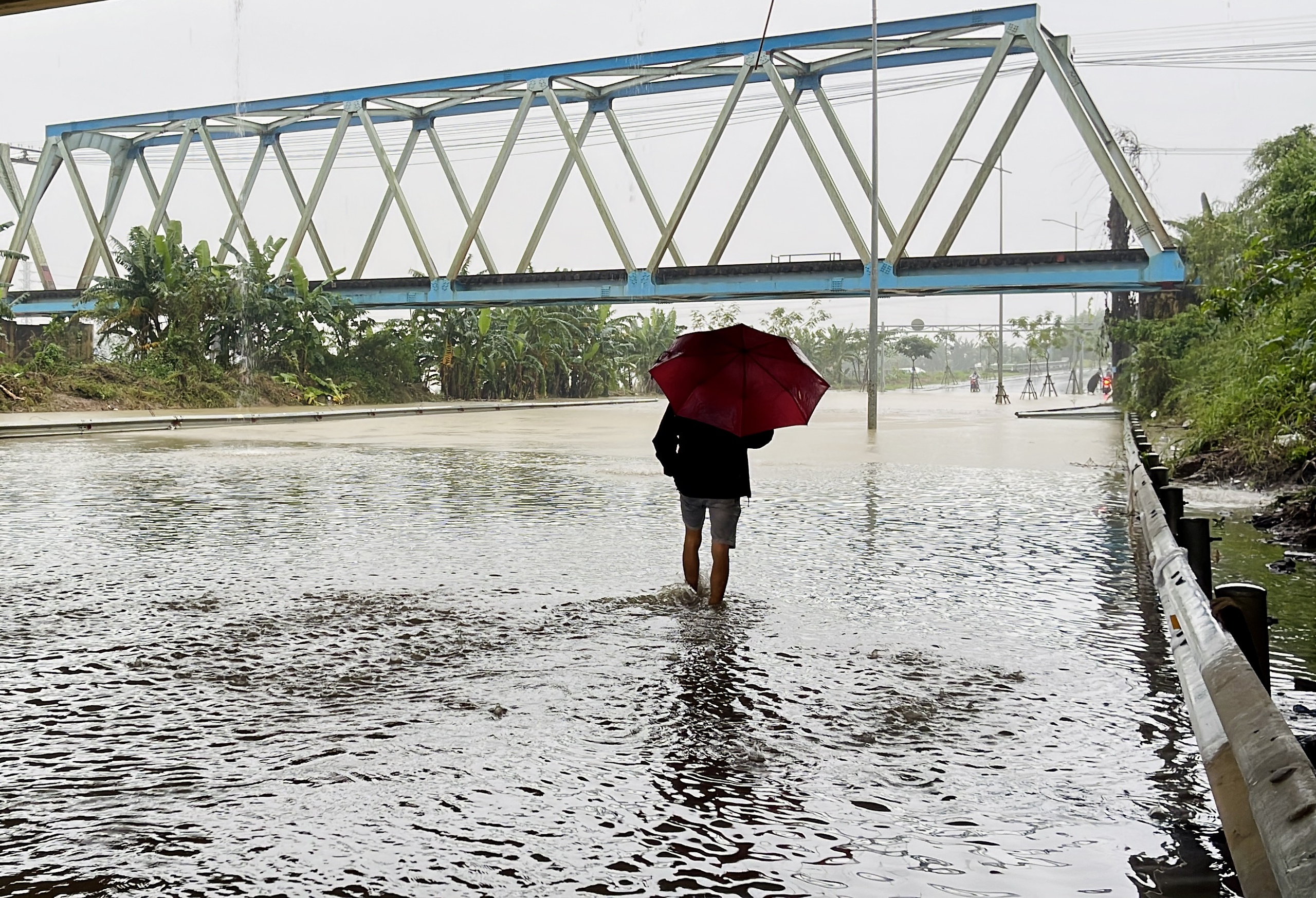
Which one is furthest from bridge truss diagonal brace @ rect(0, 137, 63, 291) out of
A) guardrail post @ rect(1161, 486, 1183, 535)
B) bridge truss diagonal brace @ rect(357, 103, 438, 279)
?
guardrail post @ rect(1161, 486, 1183, 535)

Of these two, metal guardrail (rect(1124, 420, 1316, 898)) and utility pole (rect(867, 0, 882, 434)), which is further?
utility pole (rect(867, 0, 882, 434))

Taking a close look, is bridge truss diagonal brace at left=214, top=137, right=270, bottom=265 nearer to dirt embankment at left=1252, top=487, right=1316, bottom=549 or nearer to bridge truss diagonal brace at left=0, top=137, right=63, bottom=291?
bridge truss diagonal brace at left=0, top=137, right=63, bottom=291

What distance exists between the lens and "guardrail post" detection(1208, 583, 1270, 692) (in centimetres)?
367

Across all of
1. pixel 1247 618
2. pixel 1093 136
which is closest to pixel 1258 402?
pixel 1247 618

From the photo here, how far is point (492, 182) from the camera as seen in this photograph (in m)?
42.2

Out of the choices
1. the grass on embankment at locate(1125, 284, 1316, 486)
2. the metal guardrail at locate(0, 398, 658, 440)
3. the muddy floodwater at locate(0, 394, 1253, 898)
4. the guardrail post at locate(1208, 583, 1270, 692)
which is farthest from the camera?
the metal guardrail at locate(0, 398, 658, 440)

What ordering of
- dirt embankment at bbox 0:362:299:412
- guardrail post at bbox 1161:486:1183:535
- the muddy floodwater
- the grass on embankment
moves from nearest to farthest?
the muddy floodwater → guardrail post at bbox 1161:486:1183:535 → the grass on embankment → dirt embankment at bbox 0:362:299:412

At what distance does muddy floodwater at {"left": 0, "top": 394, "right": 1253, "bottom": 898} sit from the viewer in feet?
10.5

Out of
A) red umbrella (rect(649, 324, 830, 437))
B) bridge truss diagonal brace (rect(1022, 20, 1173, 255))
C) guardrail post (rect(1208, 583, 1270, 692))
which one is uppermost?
bridge truss diagonal brace (rect(1022, 20, 1173, 255))

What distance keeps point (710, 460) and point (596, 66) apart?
36.6 meters

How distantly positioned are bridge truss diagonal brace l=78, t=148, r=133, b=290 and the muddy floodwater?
4654 centimetres

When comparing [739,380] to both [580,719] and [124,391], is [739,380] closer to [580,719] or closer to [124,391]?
[580,719]

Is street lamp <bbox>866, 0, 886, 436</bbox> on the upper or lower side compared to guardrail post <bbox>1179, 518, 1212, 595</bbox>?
upper

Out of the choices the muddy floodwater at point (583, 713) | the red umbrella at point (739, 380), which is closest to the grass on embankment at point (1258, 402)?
the muddy floodwater at point (583, 713)
